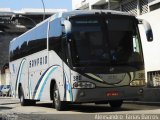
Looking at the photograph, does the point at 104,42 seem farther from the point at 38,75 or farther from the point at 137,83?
the point at 38,75

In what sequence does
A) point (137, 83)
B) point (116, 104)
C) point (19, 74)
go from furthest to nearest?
1. point (19, 74)
2. point (116, 104)
3. point (137, 83)

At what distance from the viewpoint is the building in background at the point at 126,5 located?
30128mm

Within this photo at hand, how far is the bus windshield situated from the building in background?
12209 mm

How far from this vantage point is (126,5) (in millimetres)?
34906

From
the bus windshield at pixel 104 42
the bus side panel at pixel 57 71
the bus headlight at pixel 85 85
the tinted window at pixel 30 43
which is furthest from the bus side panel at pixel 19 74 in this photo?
the bus headlight at pixel 85 85

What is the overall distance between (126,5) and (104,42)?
18.7 m

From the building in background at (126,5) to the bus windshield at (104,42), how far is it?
12209 mm

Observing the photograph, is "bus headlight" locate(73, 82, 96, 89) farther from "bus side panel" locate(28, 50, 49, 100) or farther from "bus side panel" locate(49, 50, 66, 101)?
"bus side panel" locate(28, 50, 49, 100)

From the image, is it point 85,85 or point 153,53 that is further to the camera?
point 153,53

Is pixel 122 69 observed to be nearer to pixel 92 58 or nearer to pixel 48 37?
pixel 92 58

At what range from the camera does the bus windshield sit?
53.9 ft

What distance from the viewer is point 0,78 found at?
89000mm

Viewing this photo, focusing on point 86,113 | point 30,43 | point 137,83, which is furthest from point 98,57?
point 30,43

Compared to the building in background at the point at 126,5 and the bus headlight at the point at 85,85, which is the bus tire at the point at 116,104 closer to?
the bus headlight at the point at 85,85
